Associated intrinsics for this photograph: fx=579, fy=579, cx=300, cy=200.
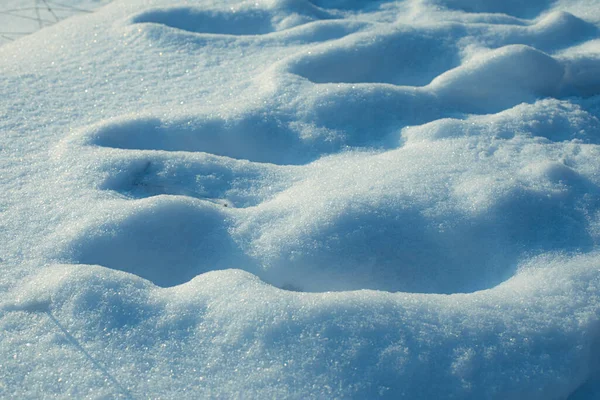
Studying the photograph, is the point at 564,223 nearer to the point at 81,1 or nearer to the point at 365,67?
the point at 365,67

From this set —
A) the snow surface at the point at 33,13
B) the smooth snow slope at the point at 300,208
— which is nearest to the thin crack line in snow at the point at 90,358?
the smooth snow slope at the point at 300,208

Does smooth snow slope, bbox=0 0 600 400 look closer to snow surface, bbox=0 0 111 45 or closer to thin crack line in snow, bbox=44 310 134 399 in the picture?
thin crack line in snow, bbox=44 310 134 399

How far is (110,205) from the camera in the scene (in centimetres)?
158

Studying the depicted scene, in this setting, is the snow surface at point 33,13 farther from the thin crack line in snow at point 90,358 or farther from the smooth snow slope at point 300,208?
the thin crack line in snow at point 90,358

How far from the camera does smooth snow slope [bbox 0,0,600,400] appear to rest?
119cm

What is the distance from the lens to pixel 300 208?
5.11ft

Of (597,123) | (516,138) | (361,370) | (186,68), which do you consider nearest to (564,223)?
(516,138)

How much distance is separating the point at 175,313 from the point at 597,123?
1.56 m

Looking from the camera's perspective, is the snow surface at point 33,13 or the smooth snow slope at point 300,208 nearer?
the smooth snow slope at point 300,208

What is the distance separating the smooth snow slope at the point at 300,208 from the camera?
3.90ft

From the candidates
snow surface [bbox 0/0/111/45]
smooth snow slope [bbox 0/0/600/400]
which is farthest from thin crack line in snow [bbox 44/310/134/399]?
snow surface [bbox 0/0/111/45]

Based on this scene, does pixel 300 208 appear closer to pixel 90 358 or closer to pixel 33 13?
pixel 90 358

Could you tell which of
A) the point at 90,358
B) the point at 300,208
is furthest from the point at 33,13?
the point at 90,358

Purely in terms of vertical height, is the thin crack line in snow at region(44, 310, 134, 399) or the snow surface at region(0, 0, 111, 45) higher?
the snow surface at region(0, 0, 111, 45)
